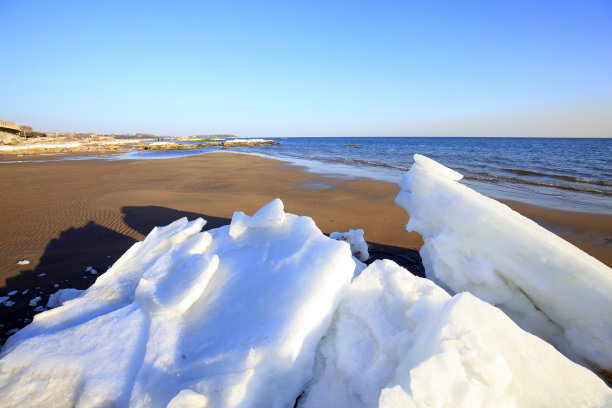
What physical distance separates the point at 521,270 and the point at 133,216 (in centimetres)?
811

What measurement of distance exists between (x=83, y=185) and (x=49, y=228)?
6.37 m

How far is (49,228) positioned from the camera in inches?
247

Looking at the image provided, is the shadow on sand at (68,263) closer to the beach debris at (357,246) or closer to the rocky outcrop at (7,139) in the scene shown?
the beach debris at (357,246)

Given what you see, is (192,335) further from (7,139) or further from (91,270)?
(7,139)

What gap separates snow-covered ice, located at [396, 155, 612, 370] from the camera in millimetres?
2314

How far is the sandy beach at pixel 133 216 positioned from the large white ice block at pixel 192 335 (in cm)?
151

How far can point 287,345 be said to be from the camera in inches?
77.0

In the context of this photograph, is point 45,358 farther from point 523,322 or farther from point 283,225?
point 523,322

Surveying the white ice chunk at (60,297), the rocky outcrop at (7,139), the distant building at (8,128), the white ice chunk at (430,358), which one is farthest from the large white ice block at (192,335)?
the distant building at (8,128)

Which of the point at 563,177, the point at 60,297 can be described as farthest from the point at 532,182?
the point at 60,297

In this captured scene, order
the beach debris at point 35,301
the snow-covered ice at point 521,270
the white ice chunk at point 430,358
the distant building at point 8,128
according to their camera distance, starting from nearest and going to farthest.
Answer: the white ice chunk at point 430,358, the snow-covered ice at point 521,270, the beach debris at point 35,301, the distant building at point 8,128

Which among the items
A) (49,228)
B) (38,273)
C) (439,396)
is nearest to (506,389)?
(439,396)

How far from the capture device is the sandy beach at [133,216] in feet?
14.7

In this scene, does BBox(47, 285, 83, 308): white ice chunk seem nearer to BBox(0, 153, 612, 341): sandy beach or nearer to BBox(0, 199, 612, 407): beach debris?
BBox(0, 153, 612, 341): sandy beach
